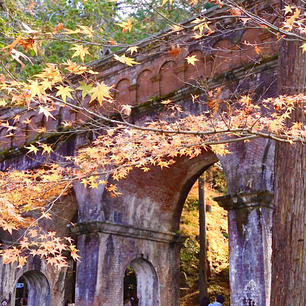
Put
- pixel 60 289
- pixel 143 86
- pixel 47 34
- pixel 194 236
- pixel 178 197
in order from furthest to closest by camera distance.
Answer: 1. pixel 194 236
2. pixel 60 289
3. pixel 178 197
4. pixel 143 86
5. pixel 47 34

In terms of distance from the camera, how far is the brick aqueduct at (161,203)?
330 inches

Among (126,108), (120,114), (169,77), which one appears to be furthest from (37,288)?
(120,114)

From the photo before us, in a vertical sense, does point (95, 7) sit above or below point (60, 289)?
above

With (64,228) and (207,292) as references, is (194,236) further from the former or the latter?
(64,228)

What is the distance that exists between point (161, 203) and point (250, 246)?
4.71m

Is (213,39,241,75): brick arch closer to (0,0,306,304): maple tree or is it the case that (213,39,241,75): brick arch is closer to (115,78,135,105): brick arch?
(0,0,306,304): maple tree

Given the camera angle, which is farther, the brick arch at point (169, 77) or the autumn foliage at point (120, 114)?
the brick arch at point (169, 77)

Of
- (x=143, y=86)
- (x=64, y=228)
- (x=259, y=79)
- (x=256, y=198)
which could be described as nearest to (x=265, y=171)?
(x=256, y=198)

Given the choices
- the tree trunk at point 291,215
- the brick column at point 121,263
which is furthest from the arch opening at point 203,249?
the tree trunk at point 291,215

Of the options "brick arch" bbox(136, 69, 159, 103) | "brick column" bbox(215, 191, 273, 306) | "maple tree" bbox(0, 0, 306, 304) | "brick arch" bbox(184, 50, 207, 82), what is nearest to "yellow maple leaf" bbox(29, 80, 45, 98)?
"maple tree" bbox(0, 0, 306, 304)

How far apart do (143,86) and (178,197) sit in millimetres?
3379

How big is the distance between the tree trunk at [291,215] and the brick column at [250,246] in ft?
9.10

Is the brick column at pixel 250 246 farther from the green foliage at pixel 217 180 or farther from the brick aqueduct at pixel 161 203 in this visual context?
the green foliage at pixel 217 180

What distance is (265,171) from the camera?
851 centimetres
